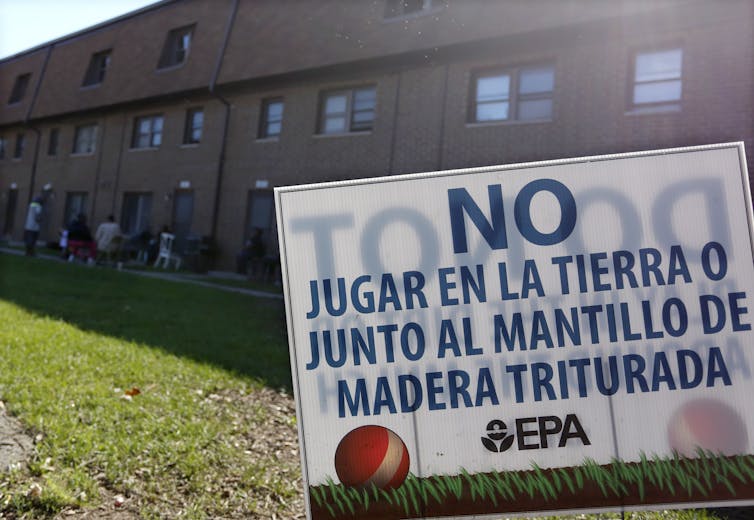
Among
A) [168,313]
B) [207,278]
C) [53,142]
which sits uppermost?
[53,142]

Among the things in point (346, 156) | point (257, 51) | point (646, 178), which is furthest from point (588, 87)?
point (646, 178)

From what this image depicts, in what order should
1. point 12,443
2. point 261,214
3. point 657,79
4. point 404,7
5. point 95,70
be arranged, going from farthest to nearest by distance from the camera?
point 95,70 → point 261,214 → point 404,7 → point 657,79 → point 12,443

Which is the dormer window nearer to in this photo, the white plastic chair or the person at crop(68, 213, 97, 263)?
the white plastic chair

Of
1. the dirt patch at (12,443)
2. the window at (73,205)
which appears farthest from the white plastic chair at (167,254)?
the dirt patch at (12,443)

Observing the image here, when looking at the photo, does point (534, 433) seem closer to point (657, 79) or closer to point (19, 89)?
point (657, 79)

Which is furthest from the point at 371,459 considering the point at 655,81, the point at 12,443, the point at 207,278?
the point at 207,278

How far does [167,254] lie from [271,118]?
5911 millimetres

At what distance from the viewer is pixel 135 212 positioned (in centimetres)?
2247

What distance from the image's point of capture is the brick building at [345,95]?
38.3 ft

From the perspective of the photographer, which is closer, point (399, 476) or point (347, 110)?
point (399, 476)

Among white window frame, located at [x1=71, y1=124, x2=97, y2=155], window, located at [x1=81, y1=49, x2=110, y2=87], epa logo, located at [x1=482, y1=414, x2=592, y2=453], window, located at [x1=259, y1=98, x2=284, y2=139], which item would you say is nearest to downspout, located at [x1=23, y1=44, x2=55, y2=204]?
white window frame, located at [x1=71, y1=124, x2=97, y2=155]

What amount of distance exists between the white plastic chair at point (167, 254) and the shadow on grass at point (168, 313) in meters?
5.49

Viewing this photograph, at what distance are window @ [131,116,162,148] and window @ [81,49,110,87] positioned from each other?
4.43 m

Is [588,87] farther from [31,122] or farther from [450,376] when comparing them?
[31,122]
